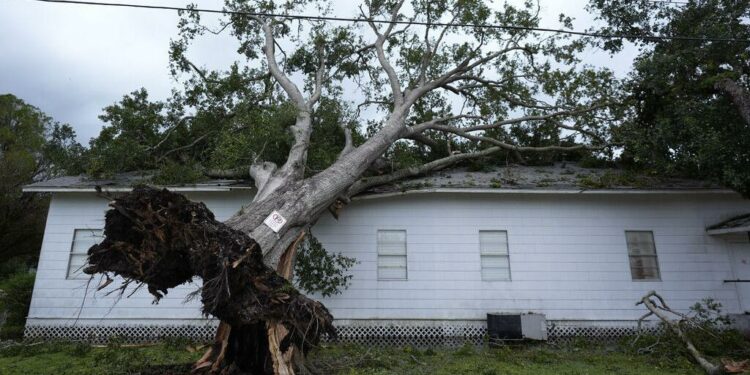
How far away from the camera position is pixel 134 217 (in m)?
4.63

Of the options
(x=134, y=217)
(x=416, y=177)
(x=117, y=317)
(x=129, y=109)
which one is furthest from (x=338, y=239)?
(x=129, y=109)

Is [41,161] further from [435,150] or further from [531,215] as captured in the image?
[531,215]

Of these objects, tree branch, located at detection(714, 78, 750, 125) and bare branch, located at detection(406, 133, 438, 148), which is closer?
tree branch, located at detection(714, 78, 750, 125)

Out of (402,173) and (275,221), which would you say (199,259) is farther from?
(402,173)

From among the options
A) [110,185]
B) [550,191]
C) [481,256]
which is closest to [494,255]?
[481,256]

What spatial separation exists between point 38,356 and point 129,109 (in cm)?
683

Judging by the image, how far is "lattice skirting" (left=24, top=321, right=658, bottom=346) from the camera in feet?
31.0

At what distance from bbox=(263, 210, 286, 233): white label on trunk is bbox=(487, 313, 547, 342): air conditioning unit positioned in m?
5.18

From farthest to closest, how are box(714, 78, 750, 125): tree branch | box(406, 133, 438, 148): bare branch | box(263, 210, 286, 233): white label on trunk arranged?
box(406, 133, 438, 148): bare branch
box(714, 78, 750, 125): tree branch
box(263, 210, 286, 233): white label on trunk

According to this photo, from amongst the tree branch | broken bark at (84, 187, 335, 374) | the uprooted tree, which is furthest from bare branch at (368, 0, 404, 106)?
broken bark at (84, 187, 335, 374)

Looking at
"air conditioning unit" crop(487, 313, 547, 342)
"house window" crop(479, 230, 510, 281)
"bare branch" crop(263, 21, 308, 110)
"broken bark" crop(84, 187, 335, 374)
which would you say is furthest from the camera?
"bare branch" crop(263, 21, 308, 110)

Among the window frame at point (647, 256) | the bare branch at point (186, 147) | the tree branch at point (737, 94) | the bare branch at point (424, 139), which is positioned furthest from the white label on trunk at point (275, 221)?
the tree branch at point (737, 94)

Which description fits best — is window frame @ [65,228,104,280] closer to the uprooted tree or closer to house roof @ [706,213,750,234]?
the uprooted tree

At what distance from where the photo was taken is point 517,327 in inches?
360
